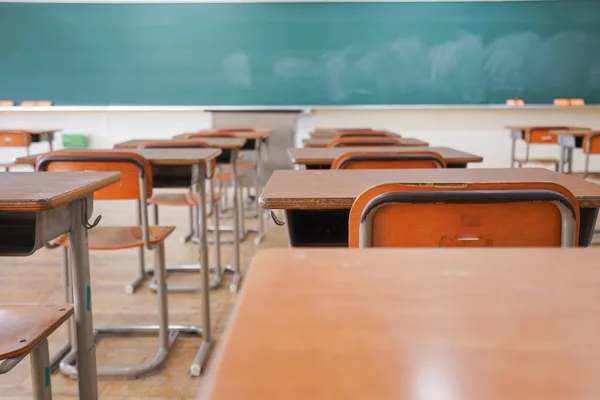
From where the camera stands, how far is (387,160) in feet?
6.77

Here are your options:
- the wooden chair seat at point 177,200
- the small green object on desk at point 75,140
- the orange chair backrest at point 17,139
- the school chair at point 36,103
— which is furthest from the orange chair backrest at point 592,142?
the school chair at point 36,103

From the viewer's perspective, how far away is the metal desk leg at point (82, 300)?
159 cm

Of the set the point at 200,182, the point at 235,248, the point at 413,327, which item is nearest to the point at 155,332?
the point at 200,182

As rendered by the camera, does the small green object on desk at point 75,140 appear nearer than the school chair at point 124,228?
No

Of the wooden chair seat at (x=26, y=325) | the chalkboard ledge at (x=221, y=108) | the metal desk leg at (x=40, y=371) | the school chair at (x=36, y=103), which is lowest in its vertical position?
the metal desk leg at (x=40, y=371)

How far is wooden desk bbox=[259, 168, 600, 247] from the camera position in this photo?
4.26 ft

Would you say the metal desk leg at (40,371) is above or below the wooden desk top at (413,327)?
below

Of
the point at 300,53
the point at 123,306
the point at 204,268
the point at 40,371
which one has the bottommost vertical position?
the point at 123,306

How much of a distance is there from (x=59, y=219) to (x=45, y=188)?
0.40 feet

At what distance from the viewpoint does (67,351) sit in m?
2.52

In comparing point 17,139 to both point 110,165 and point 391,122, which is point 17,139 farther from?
point 391,122

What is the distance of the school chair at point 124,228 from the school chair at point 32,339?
670mm

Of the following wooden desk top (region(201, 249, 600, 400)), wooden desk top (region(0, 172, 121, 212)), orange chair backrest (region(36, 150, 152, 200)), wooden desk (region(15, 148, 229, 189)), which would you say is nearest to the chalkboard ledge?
wooden desk (region(15, 148, 229, 189))

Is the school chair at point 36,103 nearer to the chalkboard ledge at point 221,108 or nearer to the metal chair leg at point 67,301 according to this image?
the chalkboard ledge at point 221,108
